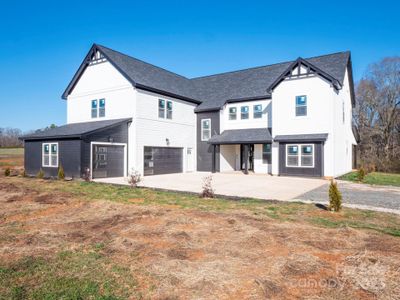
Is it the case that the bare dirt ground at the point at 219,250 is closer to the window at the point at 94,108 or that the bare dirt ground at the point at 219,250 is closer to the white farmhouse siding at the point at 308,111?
the white farmhouse siding at the point at 308,111

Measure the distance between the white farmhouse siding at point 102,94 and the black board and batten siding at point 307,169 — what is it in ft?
37.8

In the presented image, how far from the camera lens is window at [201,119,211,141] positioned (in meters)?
23.8

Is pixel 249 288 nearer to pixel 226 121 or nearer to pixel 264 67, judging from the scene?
pixel 226 121

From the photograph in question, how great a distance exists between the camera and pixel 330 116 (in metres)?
17.6

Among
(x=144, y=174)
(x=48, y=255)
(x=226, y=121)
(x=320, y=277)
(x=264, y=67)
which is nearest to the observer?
(x=320, y=277)

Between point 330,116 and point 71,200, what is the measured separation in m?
16.5

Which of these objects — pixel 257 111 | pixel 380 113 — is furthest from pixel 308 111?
pixel 380 113

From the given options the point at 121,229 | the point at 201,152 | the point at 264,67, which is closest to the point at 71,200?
the point at 121,229


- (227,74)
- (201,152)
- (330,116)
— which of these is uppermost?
(227,74)

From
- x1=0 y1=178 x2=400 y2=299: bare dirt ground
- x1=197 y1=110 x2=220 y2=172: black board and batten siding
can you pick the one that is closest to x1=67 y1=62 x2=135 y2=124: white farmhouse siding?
x1=197 y1=110 x2=220 y2=172: black board and batten siding

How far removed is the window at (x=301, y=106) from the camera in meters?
18.4

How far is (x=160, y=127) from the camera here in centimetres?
2078

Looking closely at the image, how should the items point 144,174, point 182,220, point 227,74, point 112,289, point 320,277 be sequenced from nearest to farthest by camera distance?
1. point 112,289
2. point 320,277
3. point 182,220
4. point 144,174
5. point 227,74

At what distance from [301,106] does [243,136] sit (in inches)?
197
